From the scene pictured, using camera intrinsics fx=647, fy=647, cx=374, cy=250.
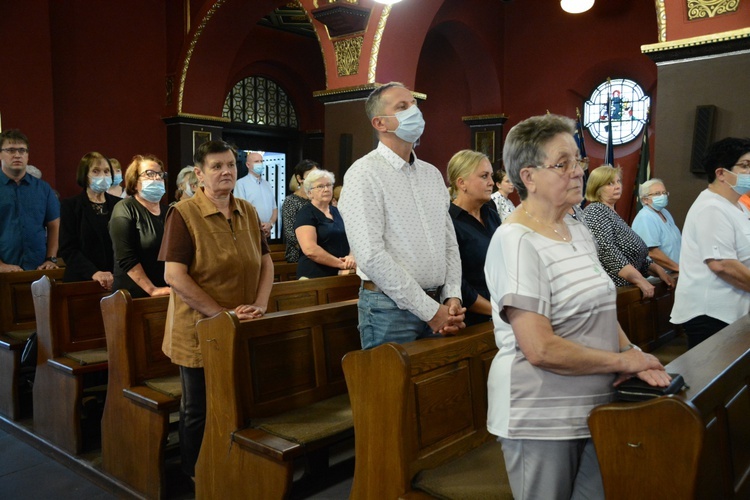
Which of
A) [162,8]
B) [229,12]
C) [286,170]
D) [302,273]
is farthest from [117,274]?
[286,170]

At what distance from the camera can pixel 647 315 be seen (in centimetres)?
377

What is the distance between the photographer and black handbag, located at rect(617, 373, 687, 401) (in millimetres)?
1426

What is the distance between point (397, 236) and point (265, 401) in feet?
2.88

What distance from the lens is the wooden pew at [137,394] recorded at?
9.48 ft

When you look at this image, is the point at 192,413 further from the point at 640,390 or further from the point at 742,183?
the point at 742,183

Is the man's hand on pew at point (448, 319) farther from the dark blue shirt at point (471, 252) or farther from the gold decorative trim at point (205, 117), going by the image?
the gold decorative trim at point (205, 117)

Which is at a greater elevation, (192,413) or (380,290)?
(380,290)

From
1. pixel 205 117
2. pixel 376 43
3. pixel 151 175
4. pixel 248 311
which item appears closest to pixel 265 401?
pixel 248 311

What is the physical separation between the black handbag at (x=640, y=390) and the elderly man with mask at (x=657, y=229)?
10.8ft

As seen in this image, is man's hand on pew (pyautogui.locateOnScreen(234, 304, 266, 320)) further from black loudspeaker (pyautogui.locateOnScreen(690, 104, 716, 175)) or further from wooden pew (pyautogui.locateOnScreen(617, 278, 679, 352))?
black loudspeaker (pyautogui.locateOnScreen(690, 104, 716, 175))

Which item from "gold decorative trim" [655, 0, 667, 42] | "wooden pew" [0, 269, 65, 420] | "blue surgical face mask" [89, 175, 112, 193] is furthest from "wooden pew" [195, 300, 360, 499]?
"gold decorative trim" [655, 0, 667, 42]

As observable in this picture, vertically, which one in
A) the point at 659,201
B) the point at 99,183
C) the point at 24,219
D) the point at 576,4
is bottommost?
the point at 24,219

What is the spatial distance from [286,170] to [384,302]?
941 cm

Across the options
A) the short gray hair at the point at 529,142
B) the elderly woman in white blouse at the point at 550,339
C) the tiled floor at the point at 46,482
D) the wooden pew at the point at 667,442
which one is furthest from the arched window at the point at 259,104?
the wooden pew at the point at 667,442
